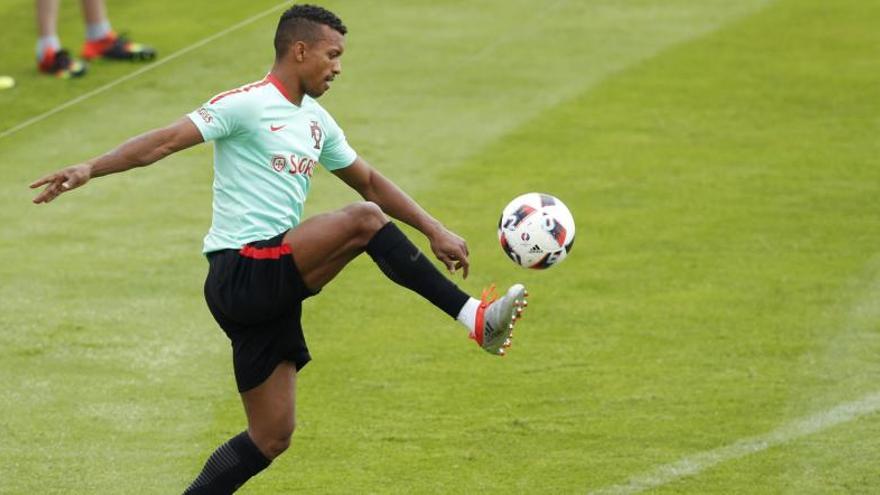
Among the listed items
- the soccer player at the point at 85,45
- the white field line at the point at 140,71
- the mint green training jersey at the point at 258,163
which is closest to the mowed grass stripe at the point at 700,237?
the mint green training jersey at the point at 258,163

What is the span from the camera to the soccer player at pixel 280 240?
8164mm

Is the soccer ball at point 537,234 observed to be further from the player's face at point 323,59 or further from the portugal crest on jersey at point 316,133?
the player's face at point 323,59

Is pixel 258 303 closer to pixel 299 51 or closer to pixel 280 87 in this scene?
pixel 280 87

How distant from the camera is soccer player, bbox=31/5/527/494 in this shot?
816 cm

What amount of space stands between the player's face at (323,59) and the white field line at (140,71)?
818cm

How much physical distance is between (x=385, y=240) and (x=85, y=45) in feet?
33.6

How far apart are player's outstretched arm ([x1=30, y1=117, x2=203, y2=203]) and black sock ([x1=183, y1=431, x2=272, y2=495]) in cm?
158

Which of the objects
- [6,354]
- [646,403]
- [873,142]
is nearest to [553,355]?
[646,403]

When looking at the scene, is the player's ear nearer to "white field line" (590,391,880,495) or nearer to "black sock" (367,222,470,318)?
"black sock" (367,222,470,318)

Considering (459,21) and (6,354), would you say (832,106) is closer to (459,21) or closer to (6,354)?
(459,21)

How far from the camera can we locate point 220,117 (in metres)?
8.19

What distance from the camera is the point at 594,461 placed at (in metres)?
10.1

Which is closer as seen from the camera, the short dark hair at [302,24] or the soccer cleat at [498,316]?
the soccer cleat at [498,316]

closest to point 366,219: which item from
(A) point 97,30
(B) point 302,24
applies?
(B) point 302,24
